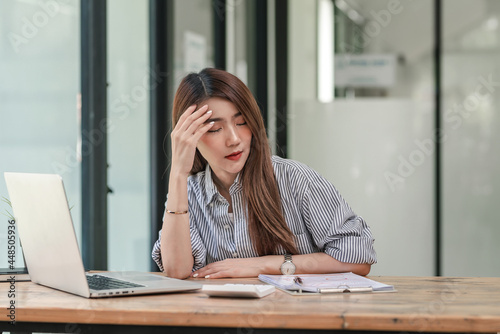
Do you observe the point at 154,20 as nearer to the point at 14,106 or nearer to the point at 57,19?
the point at 57,19

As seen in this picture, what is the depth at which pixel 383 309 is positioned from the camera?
4.37ft

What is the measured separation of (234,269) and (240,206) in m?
0.26

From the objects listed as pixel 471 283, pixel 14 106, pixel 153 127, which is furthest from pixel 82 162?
pixel 471 283

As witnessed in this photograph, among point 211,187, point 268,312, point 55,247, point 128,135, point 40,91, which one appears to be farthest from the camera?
point 128,135

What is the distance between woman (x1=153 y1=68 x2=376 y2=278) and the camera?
189 cm

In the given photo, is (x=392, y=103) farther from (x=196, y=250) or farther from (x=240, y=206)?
(x=196, y=250)

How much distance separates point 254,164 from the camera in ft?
6.69

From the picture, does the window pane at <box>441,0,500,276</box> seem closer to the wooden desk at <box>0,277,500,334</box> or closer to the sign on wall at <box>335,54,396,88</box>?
the sign on wall at <box>335,54,396,88</box>

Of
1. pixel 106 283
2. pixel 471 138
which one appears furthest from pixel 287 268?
pixel 471 138

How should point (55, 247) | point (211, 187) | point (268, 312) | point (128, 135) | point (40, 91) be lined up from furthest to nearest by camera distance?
point (128, 135)
point (40, 91)
point (211, 187)
point (55, 247)
point (268, 312)

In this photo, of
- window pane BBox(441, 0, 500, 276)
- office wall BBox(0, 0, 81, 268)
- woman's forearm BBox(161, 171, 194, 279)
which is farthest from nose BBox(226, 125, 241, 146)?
window pane BBox(441, 0, 500, 276)

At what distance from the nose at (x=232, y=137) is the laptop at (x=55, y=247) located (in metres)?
0.45

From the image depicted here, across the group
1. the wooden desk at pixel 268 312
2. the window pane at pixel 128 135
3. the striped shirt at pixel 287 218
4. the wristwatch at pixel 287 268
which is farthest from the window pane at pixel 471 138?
the wooden desk at pixel 268 312

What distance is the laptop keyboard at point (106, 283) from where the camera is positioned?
1552 millimetres
